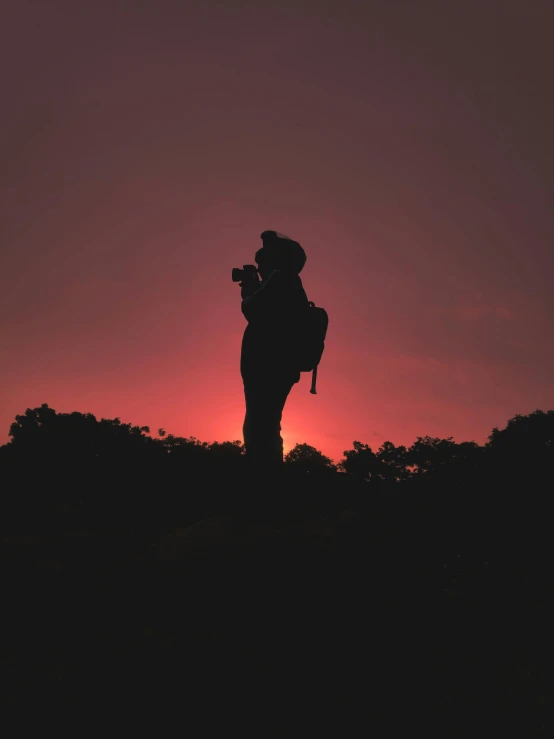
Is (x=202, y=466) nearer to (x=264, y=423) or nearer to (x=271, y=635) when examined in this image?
(x=264, y=423)

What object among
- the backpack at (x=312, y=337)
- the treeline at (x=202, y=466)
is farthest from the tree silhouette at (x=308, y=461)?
the backpack at (x=312, y=337)

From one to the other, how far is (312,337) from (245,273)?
1256 millimetres

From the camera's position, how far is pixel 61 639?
377cm

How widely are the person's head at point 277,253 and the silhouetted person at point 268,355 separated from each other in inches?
4.9

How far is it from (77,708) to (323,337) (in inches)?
193

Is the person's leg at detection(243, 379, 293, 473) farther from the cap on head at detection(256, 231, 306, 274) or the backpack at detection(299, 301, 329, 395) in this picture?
the cap on head at detection(256, 231, 306, 274)

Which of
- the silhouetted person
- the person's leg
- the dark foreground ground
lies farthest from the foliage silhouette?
the silhouetted person

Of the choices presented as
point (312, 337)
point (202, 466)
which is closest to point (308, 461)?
point (202, 466)

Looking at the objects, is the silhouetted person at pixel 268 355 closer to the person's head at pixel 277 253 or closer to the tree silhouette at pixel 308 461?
the person's head at pixel 277 253

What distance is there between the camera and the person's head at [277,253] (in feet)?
22.5

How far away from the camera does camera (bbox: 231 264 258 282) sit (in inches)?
270

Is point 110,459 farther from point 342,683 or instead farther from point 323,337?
point 342,683

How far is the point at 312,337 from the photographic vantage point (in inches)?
267

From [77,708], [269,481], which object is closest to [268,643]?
[77,708]
